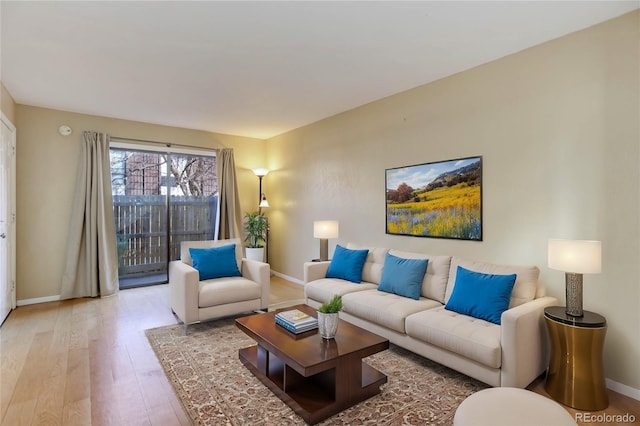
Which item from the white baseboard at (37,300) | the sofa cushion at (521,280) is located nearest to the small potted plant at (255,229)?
the white baseboard at (37,300)

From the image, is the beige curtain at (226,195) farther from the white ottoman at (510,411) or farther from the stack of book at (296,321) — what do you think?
the white ottoman at (510,411)

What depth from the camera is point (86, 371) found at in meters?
2.61

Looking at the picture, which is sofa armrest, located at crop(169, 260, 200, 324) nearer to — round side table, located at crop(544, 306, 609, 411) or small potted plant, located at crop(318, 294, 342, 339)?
small potted plant, located at crop(318, 294, 342, 339)

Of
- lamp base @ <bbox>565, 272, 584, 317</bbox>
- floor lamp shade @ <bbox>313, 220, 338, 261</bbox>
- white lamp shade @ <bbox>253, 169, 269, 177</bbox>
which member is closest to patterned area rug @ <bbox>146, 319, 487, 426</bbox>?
lamp base @ <bbox>565, 272, 584, 317</bbox>

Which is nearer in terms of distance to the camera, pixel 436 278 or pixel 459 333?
pixel 459 333

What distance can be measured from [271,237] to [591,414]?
16.7 feet

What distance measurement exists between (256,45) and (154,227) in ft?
12.7

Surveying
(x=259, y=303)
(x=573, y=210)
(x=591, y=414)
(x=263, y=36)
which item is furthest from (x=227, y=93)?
(x=591, y=414)

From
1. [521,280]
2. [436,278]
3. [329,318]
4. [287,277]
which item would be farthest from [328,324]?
[287,277]

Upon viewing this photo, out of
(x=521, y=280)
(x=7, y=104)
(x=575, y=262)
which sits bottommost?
(x=521, y=280)

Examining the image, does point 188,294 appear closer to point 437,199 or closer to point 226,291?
point 226,291

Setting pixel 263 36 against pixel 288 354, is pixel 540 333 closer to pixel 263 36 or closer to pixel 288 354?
pixel 288 354

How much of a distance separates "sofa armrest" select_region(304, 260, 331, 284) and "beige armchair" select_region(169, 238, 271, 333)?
47 cm

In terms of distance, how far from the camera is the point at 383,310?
115 inches
